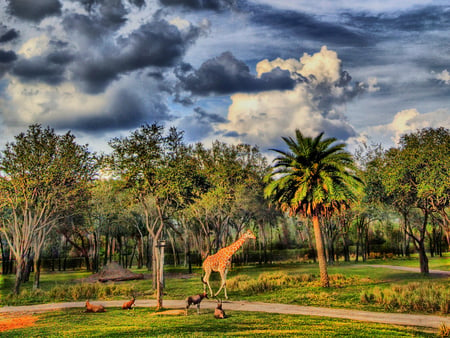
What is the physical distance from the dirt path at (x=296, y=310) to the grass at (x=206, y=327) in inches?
50.0

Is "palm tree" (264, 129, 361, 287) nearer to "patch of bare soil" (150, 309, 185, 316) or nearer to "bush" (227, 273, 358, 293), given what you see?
"bush" (227, 273, 358, 293)

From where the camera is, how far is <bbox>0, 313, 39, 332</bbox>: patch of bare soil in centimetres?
1588

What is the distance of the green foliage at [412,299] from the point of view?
56.2ft

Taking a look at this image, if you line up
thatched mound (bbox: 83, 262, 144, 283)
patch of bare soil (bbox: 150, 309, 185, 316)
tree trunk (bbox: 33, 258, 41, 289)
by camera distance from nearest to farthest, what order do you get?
patch of bare soil (bbox: 150, 309, 185, 316) < tree trunk (bbox: 33, 258, 41, 289) < thatched mound (bbox: 83, 262, 144, 283)

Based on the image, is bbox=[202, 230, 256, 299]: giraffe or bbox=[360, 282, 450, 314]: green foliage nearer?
bbox=[360, 282, 450, 314]: green foliage

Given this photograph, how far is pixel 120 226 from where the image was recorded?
196 ft

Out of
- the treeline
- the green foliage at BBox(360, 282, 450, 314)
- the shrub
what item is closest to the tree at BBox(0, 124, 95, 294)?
the treeline

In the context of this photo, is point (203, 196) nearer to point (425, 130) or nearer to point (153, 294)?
point (153, 294)

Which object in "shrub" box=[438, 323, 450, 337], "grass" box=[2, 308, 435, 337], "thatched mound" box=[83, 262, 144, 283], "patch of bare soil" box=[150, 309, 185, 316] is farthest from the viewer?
"thatched mound" box=[83, 262, 144, 283]

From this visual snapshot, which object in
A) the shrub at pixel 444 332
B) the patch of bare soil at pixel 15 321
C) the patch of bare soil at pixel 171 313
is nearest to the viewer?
the shrub at pixel 444 332

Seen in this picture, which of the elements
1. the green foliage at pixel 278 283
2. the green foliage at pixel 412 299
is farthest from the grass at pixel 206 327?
the green foliage at pixel 278 283

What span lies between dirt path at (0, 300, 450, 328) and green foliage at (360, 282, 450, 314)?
152 cm

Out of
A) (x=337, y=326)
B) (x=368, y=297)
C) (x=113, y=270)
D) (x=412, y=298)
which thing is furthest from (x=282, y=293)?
(x=113, y=270)

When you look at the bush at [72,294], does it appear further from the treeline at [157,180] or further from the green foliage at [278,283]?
the green foliage at [278,283]
